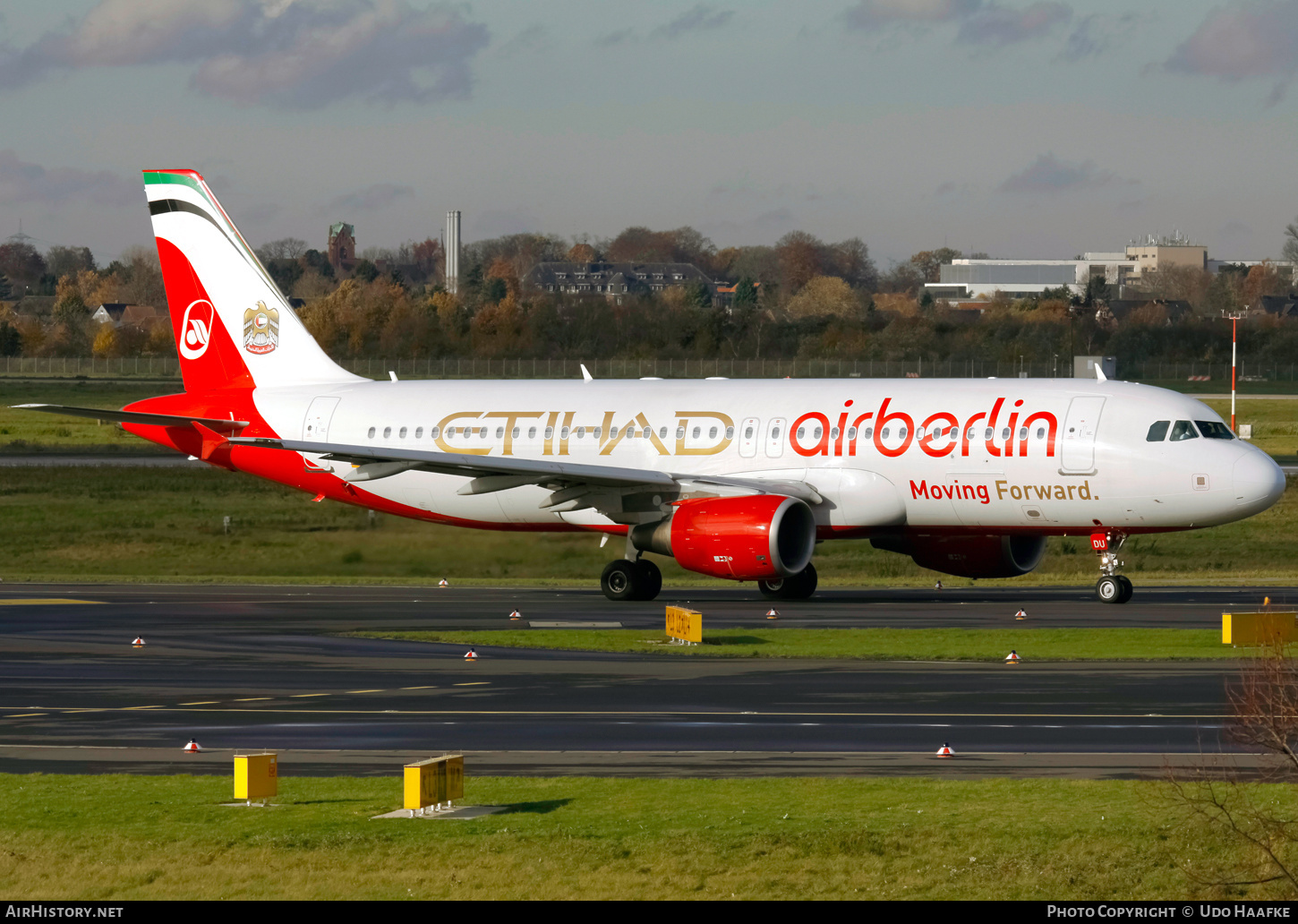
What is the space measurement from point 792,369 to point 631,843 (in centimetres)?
7971

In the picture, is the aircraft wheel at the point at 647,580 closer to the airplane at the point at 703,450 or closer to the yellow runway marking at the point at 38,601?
the airplane at the point at 703,450

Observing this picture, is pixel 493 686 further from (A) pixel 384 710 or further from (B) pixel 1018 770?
(B) pixel 1018 770

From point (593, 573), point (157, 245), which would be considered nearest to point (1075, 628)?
point (593, 573)

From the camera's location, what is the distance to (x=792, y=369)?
94.8m

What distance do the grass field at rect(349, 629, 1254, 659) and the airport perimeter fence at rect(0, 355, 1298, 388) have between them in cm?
5686

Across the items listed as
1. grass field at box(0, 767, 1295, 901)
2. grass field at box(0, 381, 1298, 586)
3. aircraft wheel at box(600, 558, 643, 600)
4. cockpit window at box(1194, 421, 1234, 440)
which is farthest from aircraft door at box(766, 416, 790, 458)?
grass field at box(0, 767, 1295, 901)

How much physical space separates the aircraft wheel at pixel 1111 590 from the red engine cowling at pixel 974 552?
241 centimetres

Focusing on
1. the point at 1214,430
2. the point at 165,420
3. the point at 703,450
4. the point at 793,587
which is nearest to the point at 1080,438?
the point at 1214,430

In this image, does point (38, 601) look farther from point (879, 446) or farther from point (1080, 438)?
point (1080, 438)

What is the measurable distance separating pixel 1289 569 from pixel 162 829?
136 ft

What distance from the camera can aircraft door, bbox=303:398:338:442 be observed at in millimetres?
46062

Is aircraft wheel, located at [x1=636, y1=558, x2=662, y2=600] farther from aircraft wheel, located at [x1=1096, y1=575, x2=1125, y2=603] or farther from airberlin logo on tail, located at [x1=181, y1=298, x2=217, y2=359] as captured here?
airberlin logo on tail, located at [x1=181, y1=298, x2=217, y2=359]

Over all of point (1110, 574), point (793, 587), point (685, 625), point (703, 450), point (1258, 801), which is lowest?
point (793, 587)

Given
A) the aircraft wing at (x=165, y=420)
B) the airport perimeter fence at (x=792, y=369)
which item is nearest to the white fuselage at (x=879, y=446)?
the aircraft wing at (x=165, y=420)
